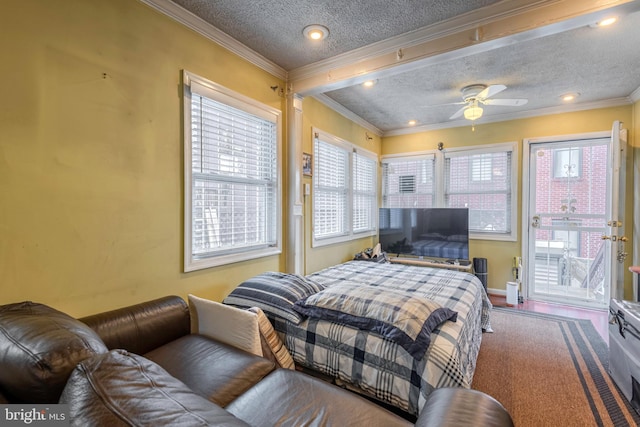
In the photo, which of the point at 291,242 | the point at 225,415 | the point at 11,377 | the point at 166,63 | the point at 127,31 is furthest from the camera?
the point at 291,242

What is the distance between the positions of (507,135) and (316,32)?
137 inches

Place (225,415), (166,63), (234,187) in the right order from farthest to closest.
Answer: (234,187), (166,63), (225,415)

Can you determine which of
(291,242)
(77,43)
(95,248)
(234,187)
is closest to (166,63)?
(77,43)

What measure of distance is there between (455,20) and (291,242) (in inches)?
92.8

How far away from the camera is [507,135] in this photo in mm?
4238

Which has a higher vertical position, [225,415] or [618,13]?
[618,13]

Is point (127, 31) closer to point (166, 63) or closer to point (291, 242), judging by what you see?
point (166, 63)

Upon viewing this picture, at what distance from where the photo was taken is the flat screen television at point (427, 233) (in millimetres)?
4148

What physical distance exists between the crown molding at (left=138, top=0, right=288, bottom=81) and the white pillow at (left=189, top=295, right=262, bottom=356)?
1.98m

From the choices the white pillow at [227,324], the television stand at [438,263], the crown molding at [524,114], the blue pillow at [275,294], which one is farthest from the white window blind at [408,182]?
the white pillow at [227,324]

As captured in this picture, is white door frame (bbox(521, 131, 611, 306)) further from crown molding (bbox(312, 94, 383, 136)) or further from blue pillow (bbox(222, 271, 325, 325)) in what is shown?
blue pillow (bbox(222, 271, 325, 325))

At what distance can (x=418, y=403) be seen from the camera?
1.47 m

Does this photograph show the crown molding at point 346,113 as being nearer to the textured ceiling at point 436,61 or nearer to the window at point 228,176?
the textured ceiling at point 436,61

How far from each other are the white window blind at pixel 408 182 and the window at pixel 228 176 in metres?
2.79
